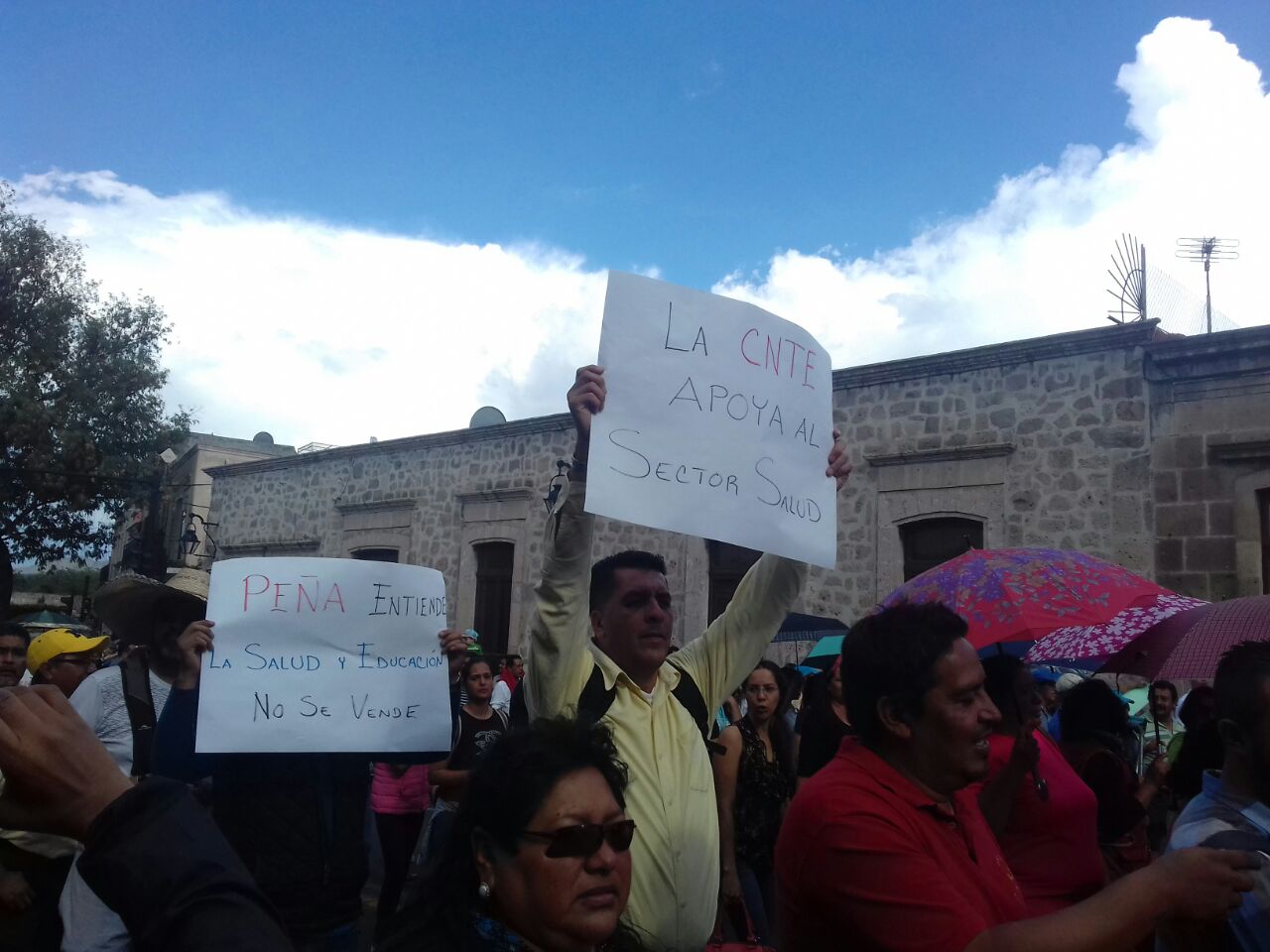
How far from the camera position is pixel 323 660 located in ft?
11.3

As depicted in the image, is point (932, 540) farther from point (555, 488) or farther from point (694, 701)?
point (694, 701)

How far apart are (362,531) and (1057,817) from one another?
17451 millimetres

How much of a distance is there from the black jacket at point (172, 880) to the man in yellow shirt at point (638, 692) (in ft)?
5.20

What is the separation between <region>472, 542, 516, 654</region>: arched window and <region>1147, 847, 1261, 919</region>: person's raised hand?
49.8 ft

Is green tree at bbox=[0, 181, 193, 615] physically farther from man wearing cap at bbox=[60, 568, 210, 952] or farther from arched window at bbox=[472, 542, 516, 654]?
man wearing cap at bbox=[60, 568, 210, 952]

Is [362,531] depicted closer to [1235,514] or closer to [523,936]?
[1235,514]

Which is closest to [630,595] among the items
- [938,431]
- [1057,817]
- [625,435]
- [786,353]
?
[625,435]

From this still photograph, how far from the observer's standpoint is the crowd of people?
1048 millimetres

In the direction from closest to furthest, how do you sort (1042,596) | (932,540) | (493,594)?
(1042,596)
(932,540)
(493,594)

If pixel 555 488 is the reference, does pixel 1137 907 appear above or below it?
below

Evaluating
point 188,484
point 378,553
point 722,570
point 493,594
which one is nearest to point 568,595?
point 722,570

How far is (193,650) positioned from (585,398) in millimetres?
1611

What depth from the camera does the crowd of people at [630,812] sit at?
1048mm

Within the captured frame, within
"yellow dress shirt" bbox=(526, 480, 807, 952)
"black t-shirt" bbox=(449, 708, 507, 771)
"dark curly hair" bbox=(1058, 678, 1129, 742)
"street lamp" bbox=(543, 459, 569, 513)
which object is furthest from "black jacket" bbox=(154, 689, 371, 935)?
"street lamp" bbox=(543, 459, 569, 513)
